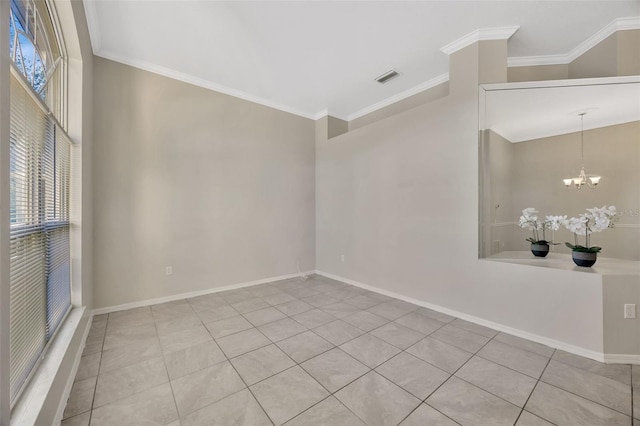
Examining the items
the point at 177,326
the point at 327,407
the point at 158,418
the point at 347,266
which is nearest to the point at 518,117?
the point at 347,266

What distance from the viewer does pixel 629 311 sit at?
6.49ft

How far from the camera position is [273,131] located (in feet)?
13.6

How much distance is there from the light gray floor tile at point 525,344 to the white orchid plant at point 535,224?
1.01 m

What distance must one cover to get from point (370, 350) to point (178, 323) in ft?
6.41

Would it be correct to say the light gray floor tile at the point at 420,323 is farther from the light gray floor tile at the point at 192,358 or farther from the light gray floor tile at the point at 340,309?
the light gray floor tile at the point at 192,358

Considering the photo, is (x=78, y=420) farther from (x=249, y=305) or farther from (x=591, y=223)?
(x=591, y=223)

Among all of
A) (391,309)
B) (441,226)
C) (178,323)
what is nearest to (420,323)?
(391,309)

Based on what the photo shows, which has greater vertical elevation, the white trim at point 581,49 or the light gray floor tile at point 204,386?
the white trim at point 581,49

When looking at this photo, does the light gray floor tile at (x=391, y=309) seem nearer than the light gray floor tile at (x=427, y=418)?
No

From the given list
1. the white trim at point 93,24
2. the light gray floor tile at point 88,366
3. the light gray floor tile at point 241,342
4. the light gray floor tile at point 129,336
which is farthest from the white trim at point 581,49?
the light gray floor tile at point 88,366

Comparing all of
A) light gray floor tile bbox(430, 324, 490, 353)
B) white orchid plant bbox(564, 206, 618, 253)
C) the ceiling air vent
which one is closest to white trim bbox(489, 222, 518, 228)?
white orchid plant bbox(564, 206, 618, 253)

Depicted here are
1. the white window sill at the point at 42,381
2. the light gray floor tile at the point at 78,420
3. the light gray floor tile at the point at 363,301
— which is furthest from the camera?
the light gray floor tile at the point at 363,301

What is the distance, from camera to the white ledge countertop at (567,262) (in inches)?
81.7

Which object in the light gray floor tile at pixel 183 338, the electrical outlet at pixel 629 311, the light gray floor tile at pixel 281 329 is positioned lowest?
the light gray floor tile at pixel 281 329
